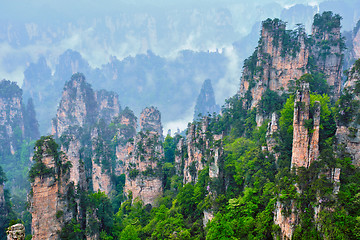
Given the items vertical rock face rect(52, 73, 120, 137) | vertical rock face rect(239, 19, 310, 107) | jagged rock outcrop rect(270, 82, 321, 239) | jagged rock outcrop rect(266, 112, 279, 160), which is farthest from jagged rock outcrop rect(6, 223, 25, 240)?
vertical rock face rect(52, 73, 120, 137)

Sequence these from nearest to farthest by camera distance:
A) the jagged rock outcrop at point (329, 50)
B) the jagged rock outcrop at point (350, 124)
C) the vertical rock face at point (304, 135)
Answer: the jagged rock outcrop at point (350, 124)
the vertical rock face at point (304, 135)
the jagged rock outcrop at point (329, 50)

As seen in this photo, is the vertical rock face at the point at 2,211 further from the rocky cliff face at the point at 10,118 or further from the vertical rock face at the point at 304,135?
the rocky cliff face at the point at 10,118

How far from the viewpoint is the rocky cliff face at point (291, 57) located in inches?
1438

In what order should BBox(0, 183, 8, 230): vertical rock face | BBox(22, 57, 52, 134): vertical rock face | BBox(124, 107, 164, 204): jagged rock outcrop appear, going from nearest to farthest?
BBox(0, 183, 8, 230): vertical rock face → BBox(124, 107, 164, 204): jagged rock outcrop → BBox(22, 57, 52, 134): vertical rock face

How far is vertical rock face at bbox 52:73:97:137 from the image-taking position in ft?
272

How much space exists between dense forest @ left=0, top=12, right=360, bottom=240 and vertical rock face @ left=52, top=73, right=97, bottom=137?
114ft

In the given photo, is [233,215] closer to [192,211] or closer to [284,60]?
[192,211]

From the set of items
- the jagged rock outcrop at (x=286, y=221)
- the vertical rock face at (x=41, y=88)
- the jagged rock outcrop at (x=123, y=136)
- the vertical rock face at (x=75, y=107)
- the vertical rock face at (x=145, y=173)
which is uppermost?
the vertical rock face at (x=41, y=88)

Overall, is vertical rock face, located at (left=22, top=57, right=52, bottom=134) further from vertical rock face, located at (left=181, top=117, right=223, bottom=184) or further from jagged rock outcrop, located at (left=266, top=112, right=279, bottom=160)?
jagged rock outcrop, located at (left=266, top=112, right=279, bottom=160)

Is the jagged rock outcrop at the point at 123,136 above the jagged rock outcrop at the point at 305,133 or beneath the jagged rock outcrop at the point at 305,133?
above

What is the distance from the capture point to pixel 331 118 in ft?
80.5

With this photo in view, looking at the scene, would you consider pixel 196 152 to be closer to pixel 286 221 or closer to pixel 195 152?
pixel 195 152

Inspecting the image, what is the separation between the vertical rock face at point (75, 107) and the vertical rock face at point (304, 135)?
227ft

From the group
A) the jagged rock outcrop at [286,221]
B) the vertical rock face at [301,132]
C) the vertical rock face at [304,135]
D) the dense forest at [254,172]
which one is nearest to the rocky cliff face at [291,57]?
the dense forest at [254,172]
